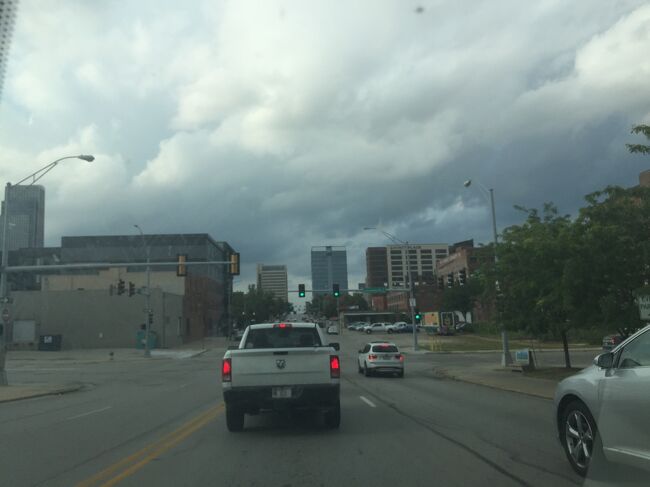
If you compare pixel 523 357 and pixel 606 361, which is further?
pixel 523 357

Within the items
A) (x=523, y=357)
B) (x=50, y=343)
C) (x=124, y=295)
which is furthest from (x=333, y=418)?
(x=124, y=295)

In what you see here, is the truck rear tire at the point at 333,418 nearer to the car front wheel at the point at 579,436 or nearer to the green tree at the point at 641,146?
the car front wheel at the point at 579,436

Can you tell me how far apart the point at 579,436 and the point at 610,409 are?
0.89 meters

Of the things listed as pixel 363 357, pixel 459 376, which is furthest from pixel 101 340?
pixel 459 376

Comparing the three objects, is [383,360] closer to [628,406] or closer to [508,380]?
[508,380]

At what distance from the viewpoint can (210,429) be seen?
11.2m

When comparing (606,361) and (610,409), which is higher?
(606,361)

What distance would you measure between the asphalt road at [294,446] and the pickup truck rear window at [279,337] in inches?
61.0

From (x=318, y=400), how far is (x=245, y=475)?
311 cm

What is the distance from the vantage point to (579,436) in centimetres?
697

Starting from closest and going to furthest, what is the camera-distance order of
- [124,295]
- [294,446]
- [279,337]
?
[294,446] < [279,337] < [124,295]

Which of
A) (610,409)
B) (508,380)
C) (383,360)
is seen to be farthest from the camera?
(383,360)

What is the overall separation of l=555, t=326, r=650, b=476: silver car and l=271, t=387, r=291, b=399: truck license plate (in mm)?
4464

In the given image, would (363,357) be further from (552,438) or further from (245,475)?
(245,475)
